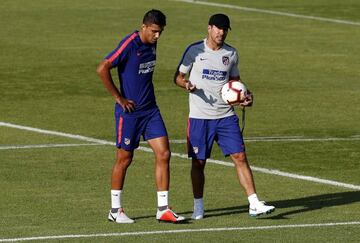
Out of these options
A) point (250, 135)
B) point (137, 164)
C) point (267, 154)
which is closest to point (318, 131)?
point (250, 135)

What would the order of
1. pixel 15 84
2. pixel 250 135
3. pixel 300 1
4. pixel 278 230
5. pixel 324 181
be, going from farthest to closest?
pixel 300 1 → pixel 15 84 → pixel 250 135 → pixel 324 181 → pixel 278 230

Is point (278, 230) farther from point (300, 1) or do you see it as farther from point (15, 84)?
point (300, 1)

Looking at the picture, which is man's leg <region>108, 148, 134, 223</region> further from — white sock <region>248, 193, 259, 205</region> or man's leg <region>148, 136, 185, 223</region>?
white sock <region>248, 193, 259, 205</region>

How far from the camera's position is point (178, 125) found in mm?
24797

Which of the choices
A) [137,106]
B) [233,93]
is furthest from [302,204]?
[137,106]

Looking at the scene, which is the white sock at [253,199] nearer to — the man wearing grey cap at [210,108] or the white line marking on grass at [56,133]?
the man wearing grey cap at [210,108]

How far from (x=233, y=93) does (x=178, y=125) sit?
336 inches

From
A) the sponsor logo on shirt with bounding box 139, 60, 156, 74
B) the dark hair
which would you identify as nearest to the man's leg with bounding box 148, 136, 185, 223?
the sponsor logo on shirt with bounding box 139, 60, 156, 74

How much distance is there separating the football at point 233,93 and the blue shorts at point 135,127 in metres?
0.80

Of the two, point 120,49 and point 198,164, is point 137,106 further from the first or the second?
point 198,164

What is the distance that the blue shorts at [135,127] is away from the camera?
635 inches

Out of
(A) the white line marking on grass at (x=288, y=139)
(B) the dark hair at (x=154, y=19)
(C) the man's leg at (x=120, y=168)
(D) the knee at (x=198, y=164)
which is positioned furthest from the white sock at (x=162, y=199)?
(A) the white line marking on grass at (x=288, y=139)

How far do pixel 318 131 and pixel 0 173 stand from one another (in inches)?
258

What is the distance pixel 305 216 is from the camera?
53.3 feet
